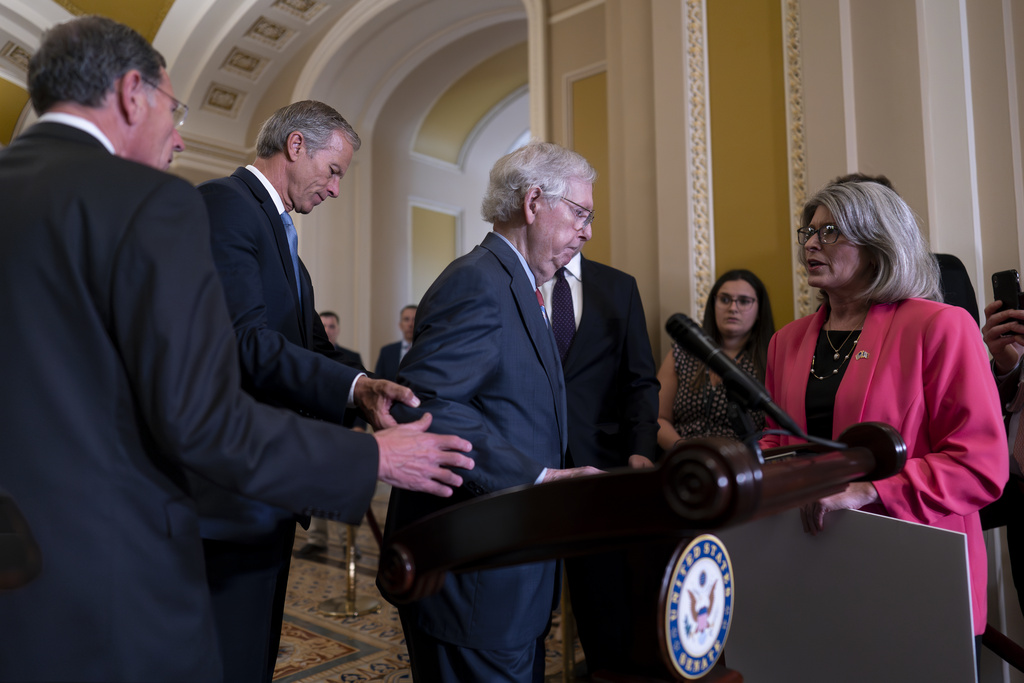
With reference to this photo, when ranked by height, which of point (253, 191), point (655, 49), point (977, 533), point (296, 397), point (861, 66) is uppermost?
point (655, 49)

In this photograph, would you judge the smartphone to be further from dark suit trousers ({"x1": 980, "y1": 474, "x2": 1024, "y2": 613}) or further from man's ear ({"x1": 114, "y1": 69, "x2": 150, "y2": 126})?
man's ear ({"x1": 114, "y1": 69, "x2": 150, "y2": 126})

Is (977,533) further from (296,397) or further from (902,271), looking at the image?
(296,397)

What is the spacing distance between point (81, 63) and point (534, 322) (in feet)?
3.18

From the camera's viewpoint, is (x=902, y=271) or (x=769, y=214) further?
(x=769, y=214)

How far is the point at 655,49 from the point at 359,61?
4731 mm

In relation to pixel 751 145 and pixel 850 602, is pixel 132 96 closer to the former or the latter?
pixel 850 602

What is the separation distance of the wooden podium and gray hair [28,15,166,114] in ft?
2.70

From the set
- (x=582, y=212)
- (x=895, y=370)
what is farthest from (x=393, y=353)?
(x=895, y=370)

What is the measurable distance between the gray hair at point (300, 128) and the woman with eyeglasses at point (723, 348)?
193 centimetres

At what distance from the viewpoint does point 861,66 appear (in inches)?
128

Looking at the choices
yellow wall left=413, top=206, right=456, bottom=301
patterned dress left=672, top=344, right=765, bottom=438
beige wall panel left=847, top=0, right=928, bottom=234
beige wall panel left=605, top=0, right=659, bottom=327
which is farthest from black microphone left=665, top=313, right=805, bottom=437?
yellow wall left=413, top=206, right=456, bottom=301

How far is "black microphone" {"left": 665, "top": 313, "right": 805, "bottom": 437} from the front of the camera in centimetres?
104

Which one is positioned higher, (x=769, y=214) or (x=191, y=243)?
(x=769, y=214)

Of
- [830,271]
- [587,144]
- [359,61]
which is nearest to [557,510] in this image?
[830,271]
